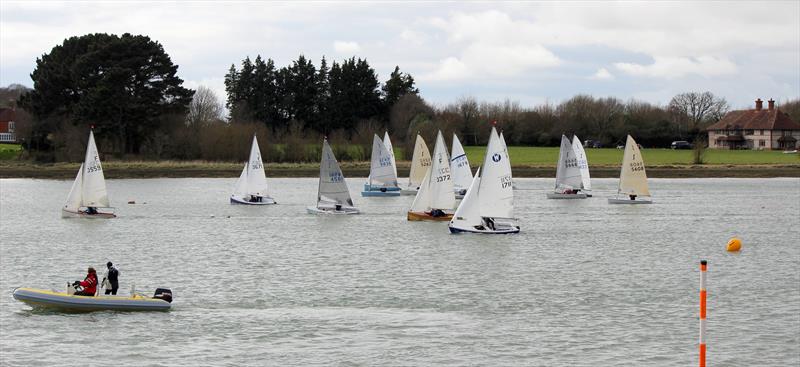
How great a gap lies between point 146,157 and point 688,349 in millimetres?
96968

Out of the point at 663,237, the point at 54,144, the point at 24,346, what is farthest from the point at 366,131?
the point at 24,346

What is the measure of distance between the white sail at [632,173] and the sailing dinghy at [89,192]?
3420 cm

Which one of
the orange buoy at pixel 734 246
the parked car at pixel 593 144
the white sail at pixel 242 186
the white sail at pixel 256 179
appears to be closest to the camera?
the orange buoy at pixel 734 246

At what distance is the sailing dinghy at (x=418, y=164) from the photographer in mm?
80875

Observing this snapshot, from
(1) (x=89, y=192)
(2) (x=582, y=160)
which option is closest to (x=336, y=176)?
(1) (x=89, y=192)

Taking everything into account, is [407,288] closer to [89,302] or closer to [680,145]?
[89,302]

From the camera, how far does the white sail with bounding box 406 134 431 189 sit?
8081 cm

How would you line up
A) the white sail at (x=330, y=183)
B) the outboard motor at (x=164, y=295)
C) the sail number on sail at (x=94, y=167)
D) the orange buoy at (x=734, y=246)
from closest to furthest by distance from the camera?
the outboard motor at (x=164, y=295) → the orange buoy at (x=734, y=246) → the sail number on sail at (x=94, y=167) → the white sail at (x=330, y=183)

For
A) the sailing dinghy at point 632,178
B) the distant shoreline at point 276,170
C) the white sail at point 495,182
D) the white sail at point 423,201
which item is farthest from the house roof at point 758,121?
the white sail at point 495,182

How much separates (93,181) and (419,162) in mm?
28213

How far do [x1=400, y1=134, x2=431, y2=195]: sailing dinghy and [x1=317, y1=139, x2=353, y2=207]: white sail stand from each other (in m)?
14.9

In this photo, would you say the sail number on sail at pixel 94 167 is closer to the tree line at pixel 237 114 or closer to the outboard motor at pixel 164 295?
the outboard motor at pixel 164 295

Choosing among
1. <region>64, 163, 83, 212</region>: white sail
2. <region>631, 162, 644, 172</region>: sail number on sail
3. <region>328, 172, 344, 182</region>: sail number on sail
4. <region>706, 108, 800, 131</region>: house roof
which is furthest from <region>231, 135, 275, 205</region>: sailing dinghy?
<region>706, 108, 800, 131</region>: house roof

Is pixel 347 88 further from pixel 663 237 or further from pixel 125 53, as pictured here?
pixel 663 237
